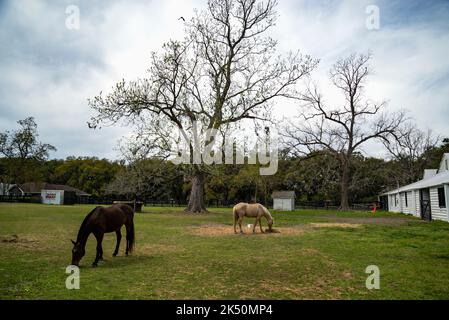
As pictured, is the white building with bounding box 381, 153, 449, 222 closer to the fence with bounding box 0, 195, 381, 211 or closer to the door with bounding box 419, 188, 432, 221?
the door with bounding box 419, 188, 432, 221

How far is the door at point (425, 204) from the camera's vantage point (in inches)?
958

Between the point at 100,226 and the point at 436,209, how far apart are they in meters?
23.9

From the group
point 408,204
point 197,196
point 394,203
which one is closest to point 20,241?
point 197,196

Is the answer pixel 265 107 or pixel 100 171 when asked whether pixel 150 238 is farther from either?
pixel 100 171

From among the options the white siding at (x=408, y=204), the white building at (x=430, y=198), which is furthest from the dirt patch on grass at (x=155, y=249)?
Result: the white siding at (x=408, y=204)

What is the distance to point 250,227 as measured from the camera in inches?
627

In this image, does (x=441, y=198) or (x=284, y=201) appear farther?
(x=284, y=201)

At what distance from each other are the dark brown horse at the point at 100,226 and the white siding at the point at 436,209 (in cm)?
2113

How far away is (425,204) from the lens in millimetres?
25094

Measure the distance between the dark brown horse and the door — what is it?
23840 mm

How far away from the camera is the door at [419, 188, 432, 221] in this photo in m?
24.3

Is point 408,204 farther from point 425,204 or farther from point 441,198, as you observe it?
point 441,198
